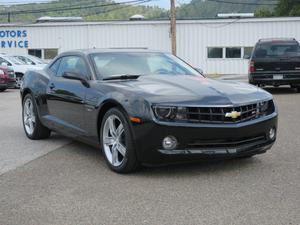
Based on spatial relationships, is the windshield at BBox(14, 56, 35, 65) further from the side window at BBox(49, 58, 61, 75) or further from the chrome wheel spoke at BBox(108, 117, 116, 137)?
the chrome wheel spoke at BBox(108, 117, 116, 137)

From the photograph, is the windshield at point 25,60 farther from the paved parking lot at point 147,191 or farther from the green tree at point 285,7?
the green tree at point 285,7

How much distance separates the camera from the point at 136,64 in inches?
267

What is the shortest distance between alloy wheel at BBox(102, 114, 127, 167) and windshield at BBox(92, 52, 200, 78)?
2.67 feet

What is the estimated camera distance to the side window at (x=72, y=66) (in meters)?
6.79

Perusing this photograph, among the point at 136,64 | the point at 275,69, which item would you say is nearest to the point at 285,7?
the point at 275,69

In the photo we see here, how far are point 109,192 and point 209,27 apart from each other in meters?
31.3

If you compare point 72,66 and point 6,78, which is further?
point 6,78

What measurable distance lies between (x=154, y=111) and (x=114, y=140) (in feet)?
2.69

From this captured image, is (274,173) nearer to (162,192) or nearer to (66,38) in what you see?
(162,192)

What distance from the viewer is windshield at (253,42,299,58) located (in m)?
16.5

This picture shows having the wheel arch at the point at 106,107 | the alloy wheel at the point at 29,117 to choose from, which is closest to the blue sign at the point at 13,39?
the alloy wheel at the point at 29,117

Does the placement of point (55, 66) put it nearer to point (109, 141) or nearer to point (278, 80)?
point (109, 141)

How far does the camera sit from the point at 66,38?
123 feet

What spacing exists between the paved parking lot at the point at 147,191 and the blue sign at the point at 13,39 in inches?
1304
